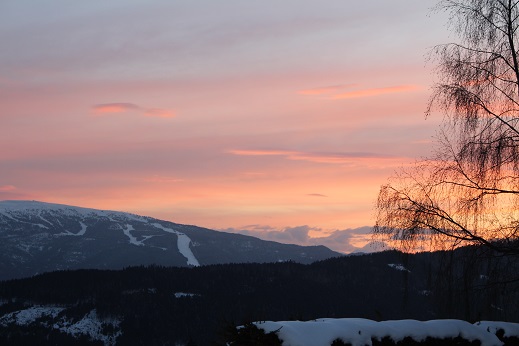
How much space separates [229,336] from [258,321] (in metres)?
0.71

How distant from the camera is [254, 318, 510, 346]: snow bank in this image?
15172 millimetres

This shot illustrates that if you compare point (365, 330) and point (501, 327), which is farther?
point (501, 327)

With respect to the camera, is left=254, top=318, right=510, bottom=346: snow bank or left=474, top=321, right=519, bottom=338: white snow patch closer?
left=254, top=318, right=510, bottom=346: snow bank

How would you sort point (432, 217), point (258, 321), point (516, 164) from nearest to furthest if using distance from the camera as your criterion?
point (258, 321)
point (516, 164)
point (432, 217)

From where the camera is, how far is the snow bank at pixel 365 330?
15.2 m

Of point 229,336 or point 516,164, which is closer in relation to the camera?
point 229,336

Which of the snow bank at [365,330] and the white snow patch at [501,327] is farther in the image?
the white snow patch at [501,327]

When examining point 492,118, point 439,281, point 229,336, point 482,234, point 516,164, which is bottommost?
point 229,336

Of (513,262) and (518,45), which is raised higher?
(518,45)

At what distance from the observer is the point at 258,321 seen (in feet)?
51.3

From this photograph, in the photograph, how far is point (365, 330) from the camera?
54.0ft

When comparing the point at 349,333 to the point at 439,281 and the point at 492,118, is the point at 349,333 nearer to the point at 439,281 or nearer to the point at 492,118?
the point at 439,281

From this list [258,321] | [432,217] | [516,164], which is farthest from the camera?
[432,217]

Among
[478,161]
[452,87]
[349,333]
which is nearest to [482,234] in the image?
[478,161]
